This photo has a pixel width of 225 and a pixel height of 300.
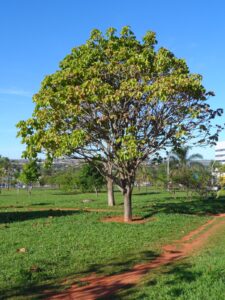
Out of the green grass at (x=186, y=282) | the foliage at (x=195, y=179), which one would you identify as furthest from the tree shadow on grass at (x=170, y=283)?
the foliage at (x=195, y=179)

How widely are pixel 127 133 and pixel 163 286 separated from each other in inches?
367

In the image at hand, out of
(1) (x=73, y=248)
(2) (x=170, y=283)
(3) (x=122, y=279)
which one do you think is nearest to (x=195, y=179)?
(1) (x=73, y=248)

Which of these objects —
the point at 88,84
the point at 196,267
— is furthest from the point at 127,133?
the point at 196,267

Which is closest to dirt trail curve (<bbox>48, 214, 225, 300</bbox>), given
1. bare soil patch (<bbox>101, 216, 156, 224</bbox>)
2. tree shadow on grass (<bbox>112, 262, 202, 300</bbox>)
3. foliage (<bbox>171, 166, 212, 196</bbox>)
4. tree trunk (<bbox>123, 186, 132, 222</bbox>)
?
tree shadow on grass (<bbox>112, 262, 202, 300</bbox>)

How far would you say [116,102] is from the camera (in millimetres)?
16297

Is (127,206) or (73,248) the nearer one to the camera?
(73,248)

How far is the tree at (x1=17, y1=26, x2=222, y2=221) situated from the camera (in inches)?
625

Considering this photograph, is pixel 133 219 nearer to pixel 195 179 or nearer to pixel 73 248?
pixel 73 248

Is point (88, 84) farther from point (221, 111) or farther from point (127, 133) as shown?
point (221, 111)

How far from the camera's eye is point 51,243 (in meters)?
12.0

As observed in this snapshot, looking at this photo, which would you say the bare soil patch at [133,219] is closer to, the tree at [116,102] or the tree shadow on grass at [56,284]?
the tree at [116,102]

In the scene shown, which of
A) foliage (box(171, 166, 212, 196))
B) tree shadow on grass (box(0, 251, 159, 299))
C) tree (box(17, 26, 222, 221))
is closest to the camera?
tree shadow on grass (box(0, 251, 159, 299))

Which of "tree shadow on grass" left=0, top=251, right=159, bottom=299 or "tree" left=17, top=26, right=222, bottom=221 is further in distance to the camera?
"tree" left=17, top=26, right=222, bottom=221

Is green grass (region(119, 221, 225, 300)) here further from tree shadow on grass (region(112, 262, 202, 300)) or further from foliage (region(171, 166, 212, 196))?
foliage (region(171, 166, 212, 196))
